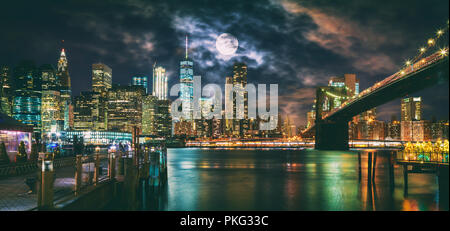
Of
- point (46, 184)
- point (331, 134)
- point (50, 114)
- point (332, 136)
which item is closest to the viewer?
point (46, 184)

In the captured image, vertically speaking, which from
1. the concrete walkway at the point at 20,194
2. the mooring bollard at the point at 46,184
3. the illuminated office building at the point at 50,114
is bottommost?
the concrete walkway at the point at 20,194

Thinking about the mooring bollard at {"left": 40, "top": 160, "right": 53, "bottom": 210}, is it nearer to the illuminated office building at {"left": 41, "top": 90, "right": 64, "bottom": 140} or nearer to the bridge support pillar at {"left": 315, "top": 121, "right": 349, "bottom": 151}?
the bridge support pillar at {"left": 315, "top": 121, "right": 349, "bottom": 151}

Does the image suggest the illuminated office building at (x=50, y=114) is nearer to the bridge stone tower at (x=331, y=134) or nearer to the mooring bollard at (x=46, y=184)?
the bridge stone tower at (x=331, y=134)

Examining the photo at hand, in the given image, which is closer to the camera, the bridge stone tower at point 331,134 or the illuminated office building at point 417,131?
the bridge stone tower at point 331,134

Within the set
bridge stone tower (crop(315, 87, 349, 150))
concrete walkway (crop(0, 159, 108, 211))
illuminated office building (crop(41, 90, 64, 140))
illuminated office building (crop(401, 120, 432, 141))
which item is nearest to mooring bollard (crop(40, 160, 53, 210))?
concrete walkway (crop(0, 159, 108, 211))

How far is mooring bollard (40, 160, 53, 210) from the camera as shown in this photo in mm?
8750

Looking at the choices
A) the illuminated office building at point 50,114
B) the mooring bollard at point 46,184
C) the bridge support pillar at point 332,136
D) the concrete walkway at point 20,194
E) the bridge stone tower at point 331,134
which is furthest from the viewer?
the illuminated office building at point 50,114

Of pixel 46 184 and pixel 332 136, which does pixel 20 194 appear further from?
pixel 332 136

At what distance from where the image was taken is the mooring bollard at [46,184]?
28.7 feet

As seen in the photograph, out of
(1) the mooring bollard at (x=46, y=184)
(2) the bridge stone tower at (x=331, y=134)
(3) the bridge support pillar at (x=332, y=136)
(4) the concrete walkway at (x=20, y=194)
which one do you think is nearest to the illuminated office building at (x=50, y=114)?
(2) the bridge stone tower at (x=331, y=134)

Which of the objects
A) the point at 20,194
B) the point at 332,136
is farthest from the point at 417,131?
the point at 20,194

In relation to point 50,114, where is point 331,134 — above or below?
below

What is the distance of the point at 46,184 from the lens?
8891 millimetres
